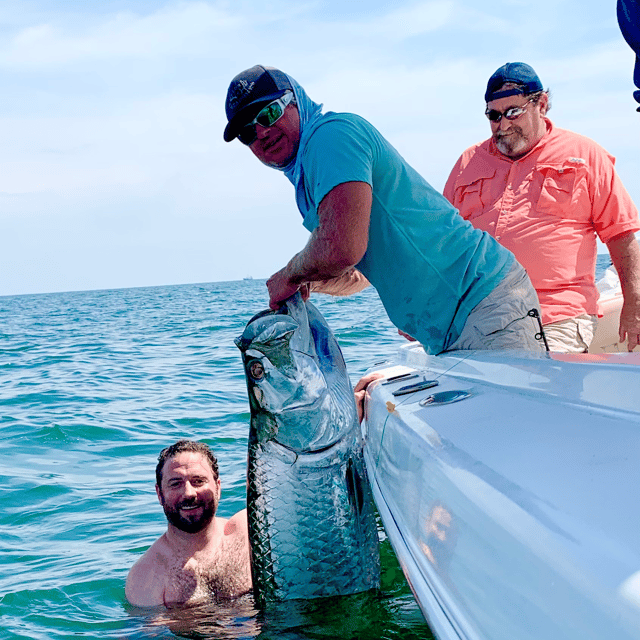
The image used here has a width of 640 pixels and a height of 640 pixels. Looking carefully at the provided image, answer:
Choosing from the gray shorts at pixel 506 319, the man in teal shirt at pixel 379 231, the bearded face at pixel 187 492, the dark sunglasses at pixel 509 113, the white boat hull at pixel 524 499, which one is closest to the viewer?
the white boat hull at pixel 524 499

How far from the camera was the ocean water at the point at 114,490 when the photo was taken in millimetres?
2961

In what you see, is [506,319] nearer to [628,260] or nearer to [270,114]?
[270,114]

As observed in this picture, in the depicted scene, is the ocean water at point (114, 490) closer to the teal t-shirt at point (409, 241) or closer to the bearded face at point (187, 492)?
the bearded face at point (187, 492)

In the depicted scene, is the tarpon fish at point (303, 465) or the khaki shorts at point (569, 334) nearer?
the tarpon fish at point (303, 465)

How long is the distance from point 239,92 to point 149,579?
2.53 m

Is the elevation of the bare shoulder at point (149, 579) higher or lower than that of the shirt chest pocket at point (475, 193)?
lower

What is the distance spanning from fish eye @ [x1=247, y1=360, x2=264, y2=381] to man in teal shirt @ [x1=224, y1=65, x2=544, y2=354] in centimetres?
19

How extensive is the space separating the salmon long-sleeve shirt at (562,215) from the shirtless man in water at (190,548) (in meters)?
1.84

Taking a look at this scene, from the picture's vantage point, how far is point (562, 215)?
373cm

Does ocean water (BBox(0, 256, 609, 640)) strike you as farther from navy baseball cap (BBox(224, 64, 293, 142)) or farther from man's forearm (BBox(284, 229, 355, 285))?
navy baseball cap (BBox(224, 64, 293, 142))

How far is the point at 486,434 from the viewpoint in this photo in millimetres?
1823

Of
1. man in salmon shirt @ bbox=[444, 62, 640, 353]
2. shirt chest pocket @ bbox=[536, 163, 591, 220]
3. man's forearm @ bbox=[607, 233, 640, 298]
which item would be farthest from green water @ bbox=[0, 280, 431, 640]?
shirt chest pocket @ bbox=[536, 163, 591, 220]

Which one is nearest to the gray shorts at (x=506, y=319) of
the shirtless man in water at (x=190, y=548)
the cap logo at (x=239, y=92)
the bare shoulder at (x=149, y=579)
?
the cap logo at (x=239, y=92)

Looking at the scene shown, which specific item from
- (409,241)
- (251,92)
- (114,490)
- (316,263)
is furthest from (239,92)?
(114,490)
